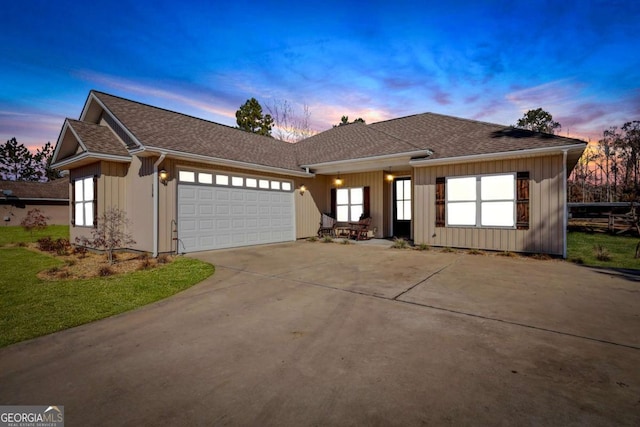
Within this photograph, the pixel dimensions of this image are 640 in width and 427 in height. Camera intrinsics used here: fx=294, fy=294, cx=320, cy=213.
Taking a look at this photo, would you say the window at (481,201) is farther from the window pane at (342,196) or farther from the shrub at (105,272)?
the shrub at (105,272)

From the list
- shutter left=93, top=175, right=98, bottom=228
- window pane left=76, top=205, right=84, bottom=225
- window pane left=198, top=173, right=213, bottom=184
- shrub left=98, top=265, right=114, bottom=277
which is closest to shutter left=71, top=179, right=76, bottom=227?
window pane left=76, top=205, right=84, bottom=225

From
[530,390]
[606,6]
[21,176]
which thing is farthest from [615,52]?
[21,176]

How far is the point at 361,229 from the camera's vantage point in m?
12.4

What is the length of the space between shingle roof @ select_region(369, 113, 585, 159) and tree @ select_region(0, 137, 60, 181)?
175ft

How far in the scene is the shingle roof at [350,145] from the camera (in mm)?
11360

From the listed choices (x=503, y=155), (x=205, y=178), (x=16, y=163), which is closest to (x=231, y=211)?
(x=205, y=178)

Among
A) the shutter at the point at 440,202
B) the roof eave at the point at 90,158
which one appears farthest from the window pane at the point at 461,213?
the roof eave at the point at 90,158

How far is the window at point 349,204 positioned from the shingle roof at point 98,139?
861cm

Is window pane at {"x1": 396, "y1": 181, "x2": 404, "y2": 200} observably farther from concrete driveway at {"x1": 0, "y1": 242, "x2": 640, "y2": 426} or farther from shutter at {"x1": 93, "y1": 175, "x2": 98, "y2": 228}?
shutter at {"x1": 93, "y1": 175, "x2": 98, "y2": 228}

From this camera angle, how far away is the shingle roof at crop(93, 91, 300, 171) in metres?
9.20

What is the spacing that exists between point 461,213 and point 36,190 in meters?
33.2

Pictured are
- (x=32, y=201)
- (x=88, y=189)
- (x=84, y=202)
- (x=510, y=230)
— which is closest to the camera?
(x=510, y=230)

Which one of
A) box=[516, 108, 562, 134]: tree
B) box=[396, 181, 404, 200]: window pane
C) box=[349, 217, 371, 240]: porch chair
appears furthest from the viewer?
box=[516, 108, 562, 134]: tree

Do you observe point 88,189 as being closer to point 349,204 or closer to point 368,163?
point 349,204
